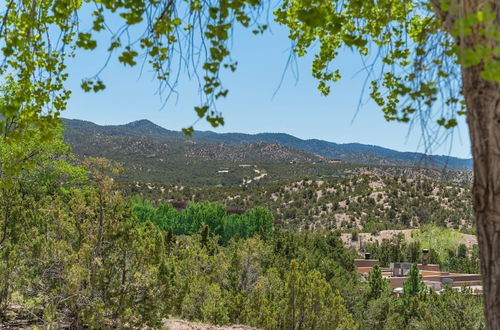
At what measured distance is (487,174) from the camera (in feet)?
6.63

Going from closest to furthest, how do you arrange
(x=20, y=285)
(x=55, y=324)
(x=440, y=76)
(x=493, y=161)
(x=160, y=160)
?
(x=493, y=161)
(x=440, y=76)
(x=55, y=324)
(x=20, y=285)
(x=160, y=160)

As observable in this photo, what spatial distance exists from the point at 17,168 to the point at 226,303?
8.31 m

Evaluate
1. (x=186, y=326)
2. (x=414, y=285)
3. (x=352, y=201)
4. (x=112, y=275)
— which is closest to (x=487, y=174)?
(x=112, y=275)

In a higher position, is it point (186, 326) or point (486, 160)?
point (486, 160)

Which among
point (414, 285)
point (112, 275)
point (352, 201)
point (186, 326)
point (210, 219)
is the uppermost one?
point (112, 275)

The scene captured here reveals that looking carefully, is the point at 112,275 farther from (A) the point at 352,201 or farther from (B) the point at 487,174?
(A) the point at 352,201

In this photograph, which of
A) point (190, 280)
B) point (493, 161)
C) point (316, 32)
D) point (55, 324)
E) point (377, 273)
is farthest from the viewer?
point (377, 273)

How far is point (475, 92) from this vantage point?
2.05 metres

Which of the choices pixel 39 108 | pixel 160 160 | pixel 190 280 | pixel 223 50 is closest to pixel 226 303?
pixel 190 280

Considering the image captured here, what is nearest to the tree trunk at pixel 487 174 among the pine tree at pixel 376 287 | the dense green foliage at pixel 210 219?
the pine tree at pixel 376 287

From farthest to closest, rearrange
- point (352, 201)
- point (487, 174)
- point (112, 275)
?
point (352, 201), point (112, 275), point (487, 174)

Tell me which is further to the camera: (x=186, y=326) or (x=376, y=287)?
(x=376, y=287)

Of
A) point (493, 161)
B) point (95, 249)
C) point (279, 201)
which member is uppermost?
point (493, 161)

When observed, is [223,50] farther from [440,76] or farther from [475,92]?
[475,92]
